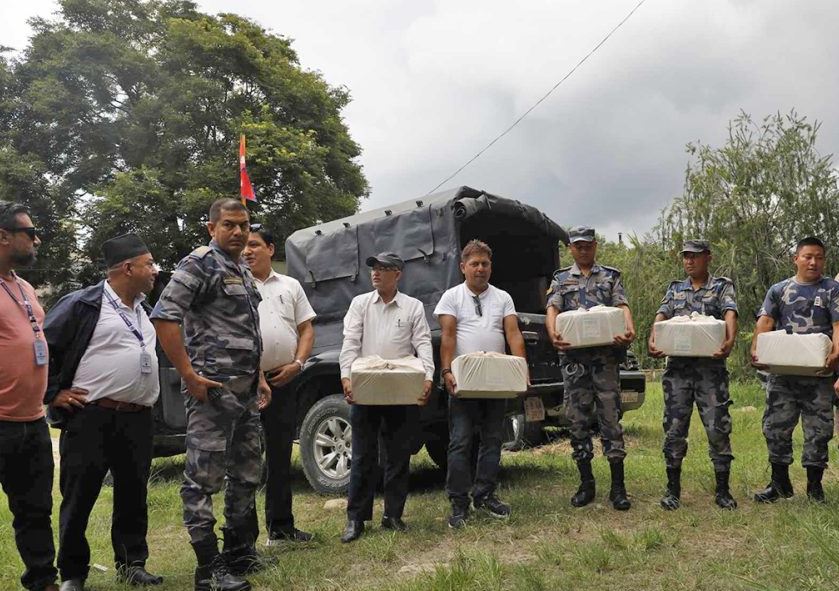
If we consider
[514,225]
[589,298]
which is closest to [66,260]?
[514,225]

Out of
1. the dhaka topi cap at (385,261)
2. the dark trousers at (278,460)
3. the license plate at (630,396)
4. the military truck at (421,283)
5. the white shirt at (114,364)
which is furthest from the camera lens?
the license plate at (630,396)

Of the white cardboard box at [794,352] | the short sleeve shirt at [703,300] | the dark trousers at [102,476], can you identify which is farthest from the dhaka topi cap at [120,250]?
the white cardboard box at [794,352]

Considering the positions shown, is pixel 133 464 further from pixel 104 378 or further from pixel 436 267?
pixel 436 267

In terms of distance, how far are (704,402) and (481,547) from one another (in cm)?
180

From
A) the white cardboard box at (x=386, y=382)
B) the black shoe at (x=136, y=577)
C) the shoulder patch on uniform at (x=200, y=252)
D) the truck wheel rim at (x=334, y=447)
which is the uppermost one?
the shoulder patch on uniform at (x=200, y=252)

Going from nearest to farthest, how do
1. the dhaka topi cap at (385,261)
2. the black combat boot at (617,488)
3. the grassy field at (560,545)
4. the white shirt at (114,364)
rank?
the grassy field at (560,545)
the white shirt at (114,364)
the dhaka topi cap at (385,261)
the black combat boot at (617,488)

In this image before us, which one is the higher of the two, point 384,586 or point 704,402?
point 704,402

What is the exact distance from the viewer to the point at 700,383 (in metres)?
4.68

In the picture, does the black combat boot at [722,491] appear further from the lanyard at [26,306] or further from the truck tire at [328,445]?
the lanyard at [26,306]

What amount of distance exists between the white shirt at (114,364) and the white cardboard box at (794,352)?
12.1ft

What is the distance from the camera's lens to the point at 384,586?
3.36 meters

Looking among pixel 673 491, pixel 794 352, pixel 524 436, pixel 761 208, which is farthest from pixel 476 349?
pixel 761 208

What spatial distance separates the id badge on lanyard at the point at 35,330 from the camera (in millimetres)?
3457

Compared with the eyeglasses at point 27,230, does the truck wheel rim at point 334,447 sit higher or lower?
lower
